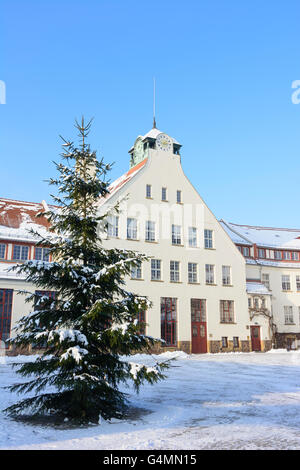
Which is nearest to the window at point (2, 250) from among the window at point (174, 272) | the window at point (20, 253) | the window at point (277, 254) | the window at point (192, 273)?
the window at point (20, 253)

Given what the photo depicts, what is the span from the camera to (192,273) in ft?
135

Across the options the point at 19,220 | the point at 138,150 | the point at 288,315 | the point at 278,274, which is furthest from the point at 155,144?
the point at 288,315

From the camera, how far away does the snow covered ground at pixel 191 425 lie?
8.76 metres

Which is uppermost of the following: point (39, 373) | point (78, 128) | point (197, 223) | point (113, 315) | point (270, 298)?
point (197, 223)

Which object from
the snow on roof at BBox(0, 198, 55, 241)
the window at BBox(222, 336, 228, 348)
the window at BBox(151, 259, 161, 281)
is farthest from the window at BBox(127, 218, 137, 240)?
the window at BBox(222, 336, 228, 348)

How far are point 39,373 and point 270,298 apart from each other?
39.7m

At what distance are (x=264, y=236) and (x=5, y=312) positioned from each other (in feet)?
119

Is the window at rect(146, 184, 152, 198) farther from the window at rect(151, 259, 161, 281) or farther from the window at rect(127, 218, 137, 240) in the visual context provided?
the window at rect(151, 259, 161, 281)

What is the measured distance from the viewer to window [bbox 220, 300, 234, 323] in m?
42.0

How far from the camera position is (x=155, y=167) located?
41500mm

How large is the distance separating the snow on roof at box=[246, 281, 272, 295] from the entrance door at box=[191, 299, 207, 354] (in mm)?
7253

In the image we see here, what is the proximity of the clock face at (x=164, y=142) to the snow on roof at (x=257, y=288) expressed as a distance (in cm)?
1727
